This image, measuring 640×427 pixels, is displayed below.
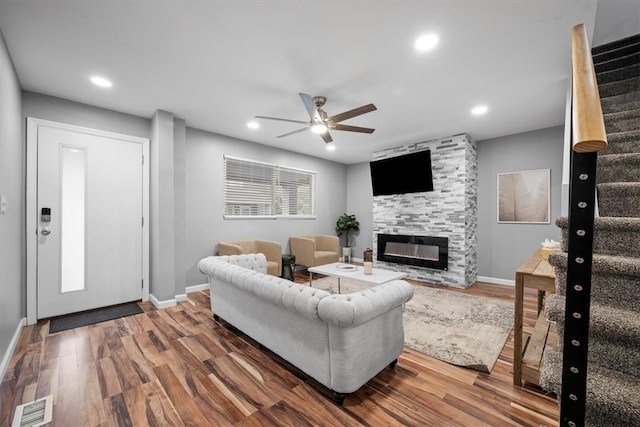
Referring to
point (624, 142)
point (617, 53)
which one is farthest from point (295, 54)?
point (617, 53)

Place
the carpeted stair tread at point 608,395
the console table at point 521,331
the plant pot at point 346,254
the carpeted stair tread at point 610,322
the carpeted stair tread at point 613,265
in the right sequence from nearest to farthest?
the carpeted stair tread at point 608,395 < the carpeted stair tread at point 610,322 < the carpeted stair tread at point 613,265 < the console table at point 521,331 < the plant pot at point 346,254

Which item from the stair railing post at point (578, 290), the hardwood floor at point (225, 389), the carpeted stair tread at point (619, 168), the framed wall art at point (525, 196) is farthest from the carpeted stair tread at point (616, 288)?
the framed wall art at point (525, 196)

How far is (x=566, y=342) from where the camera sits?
0.76 m

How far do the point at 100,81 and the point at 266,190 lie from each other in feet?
10.0

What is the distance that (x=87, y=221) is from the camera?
133 inches

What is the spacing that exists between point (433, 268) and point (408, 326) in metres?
2.21

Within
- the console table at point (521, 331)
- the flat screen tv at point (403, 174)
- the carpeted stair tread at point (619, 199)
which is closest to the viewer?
the carpeted stair tread at point (619, 199)

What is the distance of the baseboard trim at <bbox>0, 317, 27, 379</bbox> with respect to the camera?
2.09 meters

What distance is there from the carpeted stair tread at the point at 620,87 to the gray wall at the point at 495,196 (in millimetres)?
1874

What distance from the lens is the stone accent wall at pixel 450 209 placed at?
4.63m

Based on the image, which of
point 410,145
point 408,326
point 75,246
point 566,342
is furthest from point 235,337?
point 410,145

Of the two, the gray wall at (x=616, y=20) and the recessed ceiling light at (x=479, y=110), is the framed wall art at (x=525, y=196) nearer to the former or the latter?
the recessed ceiling light at (x=479, y=110)

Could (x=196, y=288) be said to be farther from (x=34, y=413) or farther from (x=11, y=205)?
(x=34, y=413)

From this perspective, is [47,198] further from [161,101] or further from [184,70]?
[184,70]
